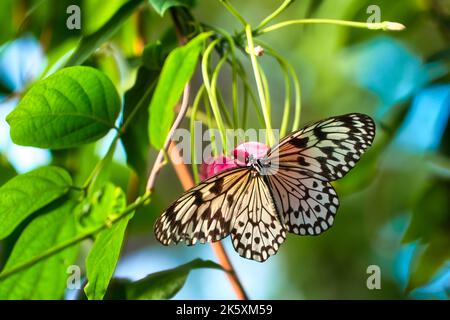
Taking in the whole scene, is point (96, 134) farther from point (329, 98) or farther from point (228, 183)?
point (329, 98)

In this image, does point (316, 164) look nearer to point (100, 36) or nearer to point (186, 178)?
point (186, 178)

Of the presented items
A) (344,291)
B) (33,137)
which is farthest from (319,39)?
(33,137)

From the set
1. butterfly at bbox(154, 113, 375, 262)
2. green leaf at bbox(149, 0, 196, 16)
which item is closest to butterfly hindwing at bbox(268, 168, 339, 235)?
butterfly at bbox(154, 113, 375, 262)

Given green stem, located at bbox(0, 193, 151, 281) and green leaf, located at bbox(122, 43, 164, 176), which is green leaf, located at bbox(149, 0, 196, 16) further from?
green stem, located at bbox(0, 193, 151, 281)

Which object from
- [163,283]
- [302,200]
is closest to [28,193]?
[163,283]

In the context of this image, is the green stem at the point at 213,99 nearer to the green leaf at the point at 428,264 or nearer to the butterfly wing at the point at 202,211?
the butterfly wing at the point at 202,211

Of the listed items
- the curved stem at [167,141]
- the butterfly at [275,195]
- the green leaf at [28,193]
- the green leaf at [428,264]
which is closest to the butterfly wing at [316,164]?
the butterfly at [275,195]
